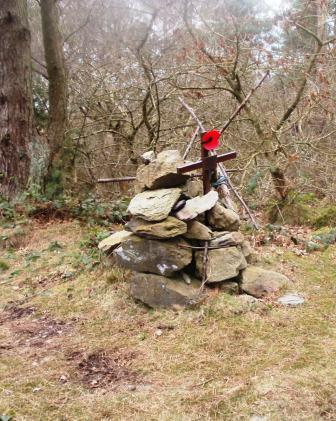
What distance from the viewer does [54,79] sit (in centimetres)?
658

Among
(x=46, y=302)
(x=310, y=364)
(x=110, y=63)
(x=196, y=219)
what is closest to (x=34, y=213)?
(x=46, y=302)

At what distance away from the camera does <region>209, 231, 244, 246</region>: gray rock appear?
11.7ft

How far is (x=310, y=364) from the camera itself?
263 cm

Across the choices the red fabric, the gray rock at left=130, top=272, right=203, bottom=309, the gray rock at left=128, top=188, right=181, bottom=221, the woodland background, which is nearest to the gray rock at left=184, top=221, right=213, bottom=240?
the gray rock at left=128, top=188, right=181, bottom=221

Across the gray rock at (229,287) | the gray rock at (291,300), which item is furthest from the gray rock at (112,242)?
the gray rock at (291,300)

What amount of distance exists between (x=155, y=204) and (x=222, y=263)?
0.74m

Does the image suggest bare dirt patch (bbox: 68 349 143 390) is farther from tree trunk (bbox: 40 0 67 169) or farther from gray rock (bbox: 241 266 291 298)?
tree trunk (bbox: 40 0 67 169)

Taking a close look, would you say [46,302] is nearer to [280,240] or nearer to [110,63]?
[280,240]

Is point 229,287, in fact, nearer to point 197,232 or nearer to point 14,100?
point 197,232

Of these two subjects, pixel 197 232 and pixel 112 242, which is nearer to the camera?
pixel 197 232

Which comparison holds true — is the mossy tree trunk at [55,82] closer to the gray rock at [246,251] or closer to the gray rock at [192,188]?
the gray rock at [192,188]

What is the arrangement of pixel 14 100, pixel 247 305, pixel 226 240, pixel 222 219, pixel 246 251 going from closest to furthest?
pixel 247 305 → pixel 226 240 → pixel 222 219 → pixel 246 251 → pixel 14 100

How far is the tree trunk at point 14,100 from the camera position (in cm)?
605

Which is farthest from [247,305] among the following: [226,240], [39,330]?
[39,330]
